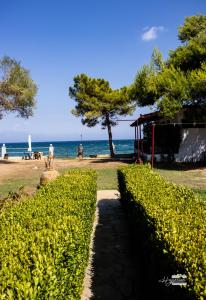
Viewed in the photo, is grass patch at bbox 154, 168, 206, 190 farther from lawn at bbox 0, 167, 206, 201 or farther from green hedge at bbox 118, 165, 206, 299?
green hedge at bbox 118, 165, 206, 299

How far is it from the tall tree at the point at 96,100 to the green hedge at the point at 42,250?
97.2 feet

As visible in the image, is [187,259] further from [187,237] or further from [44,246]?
[44,246]

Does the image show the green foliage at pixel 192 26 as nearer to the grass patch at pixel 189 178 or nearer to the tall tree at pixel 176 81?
the tall tree at pixel 176 81

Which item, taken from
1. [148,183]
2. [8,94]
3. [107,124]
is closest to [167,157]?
[107,124]

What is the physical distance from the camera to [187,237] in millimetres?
4566

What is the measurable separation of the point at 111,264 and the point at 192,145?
2298 cm

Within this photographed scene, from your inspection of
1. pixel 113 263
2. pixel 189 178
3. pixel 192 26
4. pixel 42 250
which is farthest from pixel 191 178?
pixel 192 26

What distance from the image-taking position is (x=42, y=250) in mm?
4320

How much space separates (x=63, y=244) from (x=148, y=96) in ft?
79.8

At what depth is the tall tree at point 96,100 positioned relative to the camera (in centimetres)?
3662

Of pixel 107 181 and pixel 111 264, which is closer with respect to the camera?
pixel 111 264

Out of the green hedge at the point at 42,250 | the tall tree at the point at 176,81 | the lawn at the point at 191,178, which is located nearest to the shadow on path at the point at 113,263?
the green hedge at the point at 42,250

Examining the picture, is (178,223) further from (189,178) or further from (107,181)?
(189,178)

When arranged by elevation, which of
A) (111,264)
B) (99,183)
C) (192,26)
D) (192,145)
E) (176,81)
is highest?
(192,26)
